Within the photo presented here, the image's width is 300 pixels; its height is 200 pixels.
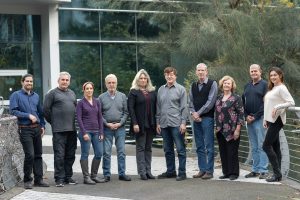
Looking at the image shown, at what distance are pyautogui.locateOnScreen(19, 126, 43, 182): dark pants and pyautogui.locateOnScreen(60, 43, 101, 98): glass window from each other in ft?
44.6

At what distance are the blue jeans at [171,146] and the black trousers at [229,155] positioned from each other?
625mm

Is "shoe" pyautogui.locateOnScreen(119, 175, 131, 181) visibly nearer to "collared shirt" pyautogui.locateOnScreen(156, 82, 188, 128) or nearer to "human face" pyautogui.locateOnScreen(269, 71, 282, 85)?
"collared shirt" pyautogui.locateOnScreen(156, 82, 188, 128)

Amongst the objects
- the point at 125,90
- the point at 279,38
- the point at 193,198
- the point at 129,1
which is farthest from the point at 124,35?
the point at 193,198

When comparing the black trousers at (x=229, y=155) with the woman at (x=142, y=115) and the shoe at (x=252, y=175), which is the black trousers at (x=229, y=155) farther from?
the woman at (x=142, y=115)

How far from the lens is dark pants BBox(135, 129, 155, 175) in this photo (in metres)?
10.2

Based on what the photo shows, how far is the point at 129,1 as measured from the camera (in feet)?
63.0

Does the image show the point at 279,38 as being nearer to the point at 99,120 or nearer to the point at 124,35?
the point at 99,120

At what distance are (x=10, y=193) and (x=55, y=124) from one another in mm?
1266

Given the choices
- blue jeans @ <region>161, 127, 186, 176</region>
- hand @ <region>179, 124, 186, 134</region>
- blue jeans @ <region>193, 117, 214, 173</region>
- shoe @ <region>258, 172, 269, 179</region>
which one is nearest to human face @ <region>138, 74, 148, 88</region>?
blue jeans @ <region>161, 127, 186, 176</region>

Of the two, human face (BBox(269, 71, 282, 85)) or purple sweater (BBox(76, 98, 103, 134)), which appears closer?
human face (BBox(269, 71, 282, 85))

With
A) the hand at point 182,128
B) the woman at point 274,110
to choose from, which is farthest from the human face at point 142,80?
the woman at point 274,110

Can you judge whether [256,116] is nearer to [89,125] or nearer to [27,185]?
[89,125]

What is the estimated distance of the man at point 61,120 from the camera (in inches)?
378

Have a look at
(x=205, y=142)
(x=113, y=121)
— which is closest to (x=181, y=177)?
(x=205, y=142)
